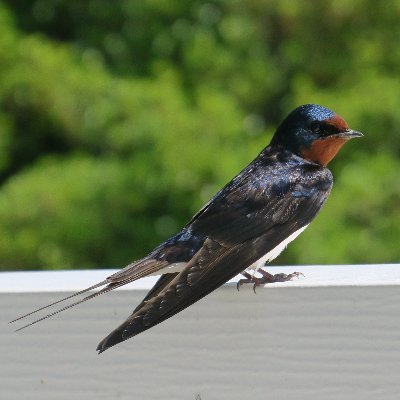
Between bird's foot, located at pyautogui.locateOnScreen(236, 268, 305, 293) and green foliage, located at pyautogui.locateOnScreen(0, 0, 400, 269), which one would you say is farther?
green foliage, located at pyautogui.locateOnScreen(0, 0, 400, 269)

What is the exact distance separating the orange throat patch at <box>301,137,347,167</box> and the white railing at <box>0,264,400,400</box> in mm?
834

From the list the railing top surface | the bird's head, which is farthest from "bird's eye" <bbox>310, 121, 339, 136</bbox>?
the railing top surface

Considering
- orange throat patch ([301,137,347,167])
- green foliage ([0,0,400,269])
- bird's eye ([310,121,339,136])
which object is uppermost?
bird's eye ([310,121,339,136])

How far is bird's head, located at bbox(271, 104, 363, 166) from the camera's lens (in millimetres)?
2287

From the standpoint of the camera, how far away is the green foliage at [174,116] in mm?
3301

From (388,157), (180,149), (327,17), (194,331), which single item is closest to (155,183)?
(180,149)

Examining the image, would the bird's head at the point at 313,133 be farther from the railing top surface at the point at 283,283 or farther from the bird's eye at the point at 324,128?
the railing top surface at the point at 283,283

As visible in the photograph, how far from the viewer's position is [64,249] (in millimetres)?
3439

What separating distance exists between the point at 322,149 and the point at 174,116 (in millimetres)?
1153

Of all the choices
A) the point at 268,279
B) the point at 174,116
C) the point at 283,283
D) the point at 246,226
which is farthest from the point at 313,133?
the point at 174,116

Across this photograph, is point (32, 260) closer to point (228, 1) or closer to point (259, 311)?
point (228, 1)

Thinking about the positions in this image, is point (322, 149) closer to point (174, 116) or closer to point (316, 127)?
point (316, 127)

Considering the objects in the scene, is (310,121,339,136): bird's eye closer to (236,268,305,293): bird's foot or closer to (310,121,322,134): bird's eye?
(310,121,322,134): bird's eye

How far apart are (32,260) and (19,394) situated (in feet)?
6.59
